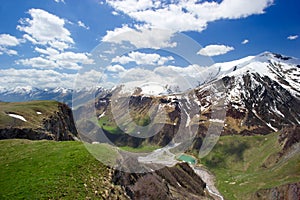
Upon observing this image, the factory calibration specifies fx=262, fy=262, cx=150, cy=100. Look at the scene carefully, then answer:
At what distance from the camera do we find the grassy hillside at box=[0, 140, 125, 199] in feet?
76.7

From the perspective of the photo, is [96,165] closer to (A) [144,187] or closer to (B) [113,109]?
(A) [144,187]

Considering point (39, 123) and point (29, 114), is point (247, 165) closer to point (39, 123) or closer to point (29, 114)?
point (39, 123)

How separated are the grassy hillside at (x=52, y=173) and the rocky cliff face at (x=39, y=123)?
2027 cm

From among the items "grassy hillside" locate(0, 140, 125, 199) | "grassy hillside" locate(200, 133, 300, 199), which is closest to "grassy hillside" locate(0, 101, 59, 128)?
"grassy hillside" locate(0, 140, 125, 199)

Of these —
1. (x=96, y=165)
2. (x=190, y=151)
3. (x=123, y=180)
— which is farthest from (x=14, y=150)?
(x=190, y=151)

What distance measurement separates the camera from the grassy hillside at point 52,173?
23.4 metres

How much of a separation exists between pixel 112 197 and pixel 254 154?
14870 cm

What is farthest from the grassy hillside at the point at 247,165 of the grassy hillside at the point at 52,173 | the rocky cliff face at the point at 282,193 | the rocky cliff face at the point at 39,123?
the grassy hillside at the point at 52,173

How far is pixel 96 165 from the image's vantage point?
1206 inches

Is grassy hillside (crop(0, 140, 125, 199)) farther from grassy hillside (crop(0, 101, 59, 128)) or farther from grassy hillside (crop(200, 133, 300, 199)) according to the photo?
grassy hillside (crop(200, 133, 300, 199))

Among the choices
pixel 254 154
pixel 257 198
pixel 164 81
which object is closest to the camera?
pixel 164 81

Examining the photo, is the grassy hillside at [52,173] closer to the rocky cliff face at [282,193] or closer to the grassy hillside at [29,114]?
the grassy hillside at [29,114]

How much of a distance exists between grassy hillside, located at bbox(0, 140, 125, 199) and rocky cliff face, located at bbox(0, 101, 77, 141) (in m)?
20.3

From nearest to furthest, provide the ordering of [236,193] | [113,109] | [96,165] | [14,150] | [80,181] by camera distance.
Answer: [113,109] < [80,181] < [96,165] < [14,150] < [236,193]
